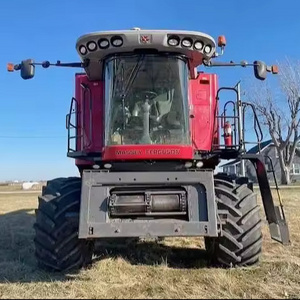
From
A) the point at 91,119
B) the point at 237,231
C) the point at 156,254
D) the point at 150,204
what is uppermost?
the point at 91,119

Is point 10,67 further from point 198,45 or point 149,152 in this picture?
point 198,45

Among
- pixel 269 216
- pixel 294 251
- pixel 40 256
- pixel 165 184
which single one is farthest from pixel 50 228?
pixel 294 251

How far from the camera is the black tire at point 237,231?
5422mm

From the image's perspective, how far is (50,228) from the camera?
212 inches

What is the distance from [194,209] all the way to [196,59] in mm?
2014

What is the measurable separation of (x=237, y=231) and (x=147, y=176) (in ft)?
4.23

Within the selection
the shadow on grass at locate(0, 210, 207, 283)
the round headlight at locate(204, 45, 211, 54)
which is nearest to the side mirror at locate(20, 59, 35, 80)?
the round headlight at locate(204, 45, 211, 54)

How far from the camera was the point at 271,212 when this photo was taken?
6410mm

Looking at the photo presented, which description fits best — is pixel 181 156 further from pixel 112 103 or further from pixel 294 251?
pixel 294 251

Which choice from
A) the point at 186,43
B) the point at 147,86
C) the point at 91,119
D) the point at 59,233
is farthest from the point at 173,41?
the point at 59,233

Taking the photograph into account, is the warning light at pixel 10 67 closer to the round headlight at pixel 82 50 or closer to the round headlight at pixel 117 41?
the round headlight at pixel 82 50

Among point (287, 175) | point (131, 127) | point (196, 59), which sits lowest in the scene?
point (287, 175)

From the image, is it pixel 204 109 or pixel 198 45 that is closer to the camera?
pixel 198 45

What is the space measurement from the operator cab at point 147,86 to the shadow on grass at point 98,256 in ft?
5.95
